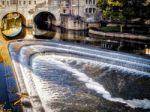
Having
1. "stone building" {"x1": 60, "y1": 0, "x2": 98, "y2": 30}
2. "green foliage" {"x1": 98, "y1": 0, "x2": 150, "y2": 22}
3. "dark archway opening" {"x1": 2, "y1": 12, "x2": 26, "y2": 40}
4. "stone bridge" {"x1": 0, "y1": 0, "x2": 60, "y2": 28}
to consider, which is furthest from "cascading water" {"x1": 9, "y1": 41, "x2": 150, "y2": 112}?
"stone building" {"x1": 60, "y1": 0, "x2": 98, "y2": 30}

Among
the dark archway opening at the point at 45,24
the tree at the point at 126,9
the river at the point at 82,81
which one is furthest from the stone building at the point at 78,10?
the river at the point at 82,81

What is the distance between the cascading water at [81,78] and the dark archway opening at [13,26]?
69.2 feet

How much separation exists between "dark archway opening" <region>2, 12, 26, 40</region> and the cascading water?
69.2 ft

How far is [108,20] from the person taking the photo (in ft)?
319

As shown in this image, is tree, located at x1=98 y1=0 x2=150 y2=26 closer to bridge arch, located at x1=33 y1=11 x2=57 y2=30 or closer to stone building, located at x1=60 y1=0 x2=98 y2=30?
stone building, located at x1=60 y1=0 x2=98 y2=30

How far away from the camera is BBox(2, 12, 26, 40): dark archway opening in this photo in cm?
8425

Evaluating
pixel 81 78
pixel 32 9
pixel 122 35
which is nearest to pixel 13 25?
pixel 32 9

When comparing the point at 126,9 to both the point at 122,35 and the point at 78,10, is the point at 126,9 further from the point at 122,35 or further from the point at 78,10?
the point at 78,10

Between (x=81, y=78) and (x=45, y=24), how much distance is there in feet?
208

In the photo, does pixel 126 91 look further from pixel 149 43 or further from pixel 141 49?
pixel 149 43

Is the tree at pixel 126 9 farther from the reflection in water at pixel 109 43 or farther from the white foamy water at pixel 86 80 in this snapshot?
the white foamy water at pixel 86 80

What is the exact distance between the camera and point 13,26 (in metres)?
97.1

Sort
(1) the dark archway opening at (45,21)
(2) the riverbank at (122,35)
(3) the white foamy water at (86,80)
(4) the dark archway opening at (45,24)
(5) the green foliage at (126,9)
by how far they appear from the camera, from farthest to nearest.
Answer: (1) the dark archway opening at (45,21)
(4) the dark archway opening at (45,24)
(5) the green foliage at (126,9)
(2) the riverbank at (122,35)
(3) the white foamy water at (86,80)

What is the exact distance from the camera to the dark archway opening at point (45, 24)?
294 feet
